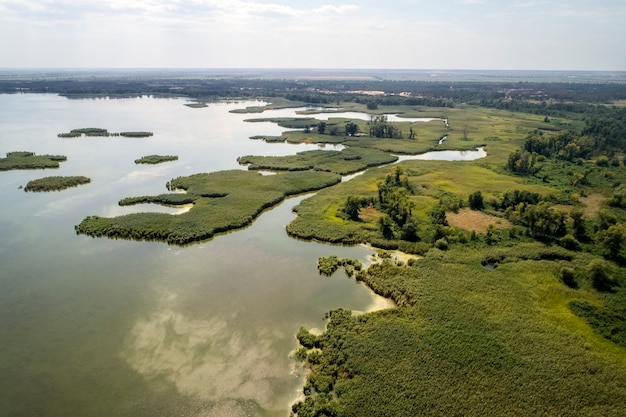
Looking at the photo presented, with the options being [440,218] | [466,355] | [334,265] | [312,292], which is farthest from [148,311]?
[440,218]

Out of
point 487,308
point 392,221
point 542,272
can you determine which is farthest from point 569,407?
point 392,221

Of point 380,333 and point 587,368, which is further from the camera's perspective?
point 380,333

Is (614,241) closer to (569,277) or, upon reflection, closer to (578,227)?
(578,227)

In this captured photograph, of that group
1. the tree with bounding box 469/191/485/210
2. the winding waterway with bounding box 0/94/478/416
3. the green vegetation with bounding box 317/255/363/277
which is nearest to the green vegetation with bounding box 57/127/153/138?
the winding waterway with bounding box 0/94/478/416

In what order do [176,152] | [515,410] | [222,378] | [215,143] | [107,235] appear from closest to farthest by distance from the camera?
[515,410] → [222,378] → [107,235] → [176,152] → [215,143]

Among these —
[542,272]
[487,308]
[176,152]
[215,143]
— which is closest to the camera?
[487,308]

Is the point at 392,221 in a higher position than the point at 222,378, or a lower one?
higher

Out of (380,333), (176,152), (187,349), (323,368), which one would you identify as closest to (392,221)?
(380,333)

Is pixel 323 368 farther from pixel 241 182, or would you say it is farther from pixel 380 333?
pixel 241 182
